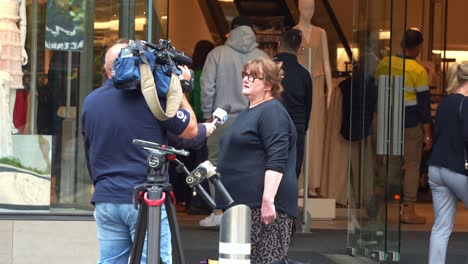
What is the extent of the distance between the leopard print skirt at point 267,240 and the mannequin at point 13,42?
2.78 metres

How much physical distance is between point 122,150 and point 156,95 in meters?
0.38

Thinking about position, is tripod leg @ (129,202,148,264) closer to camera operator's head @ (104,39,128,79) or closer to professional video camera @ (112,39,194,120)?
professional video camera @ (112,39,194,120)

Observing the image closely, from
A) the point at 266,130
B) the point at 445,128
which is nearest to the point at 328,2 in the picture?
the point at 445,128

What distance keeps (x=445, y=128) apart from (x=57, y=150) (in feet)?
9.77

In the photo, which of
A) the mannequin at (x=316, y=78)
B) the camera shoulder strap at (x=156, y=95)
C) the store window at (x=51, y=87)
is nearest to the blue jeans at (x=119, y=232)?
the camera shoulder strap at (x=156, y=95)

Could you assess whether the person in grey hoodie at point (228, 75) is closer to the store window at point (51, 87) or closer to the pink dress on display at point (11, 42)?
the store window at point (51, 87)

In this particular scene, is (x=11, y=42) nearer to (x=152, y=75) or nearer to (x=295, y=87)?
(x=295, y=87)

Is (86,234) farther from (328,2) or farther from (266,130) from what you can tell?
(328,2)

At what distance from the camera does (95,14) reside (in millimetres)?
8523

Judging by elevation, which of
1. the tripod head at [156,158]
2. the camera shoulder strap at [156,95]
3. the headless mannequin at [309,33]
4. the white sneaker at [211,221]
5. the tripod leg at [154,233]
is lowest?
the white sneaker at [211,221]

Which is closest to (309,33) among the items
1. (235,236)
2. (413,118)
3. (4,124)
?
(413,118)

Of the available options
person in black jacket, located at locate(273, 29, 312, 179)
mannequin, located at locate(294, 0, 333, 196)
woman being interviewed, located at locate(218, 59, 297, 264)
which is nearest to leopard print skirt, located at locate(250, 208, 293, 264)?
woman being interviewed, located at locate(218, 59, 297, 264)

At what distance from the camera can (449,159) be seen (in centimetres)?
797

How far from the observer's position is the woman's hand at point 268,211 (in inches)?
247
